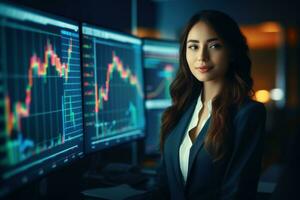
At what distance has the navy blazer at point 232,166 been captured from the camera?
1245mm

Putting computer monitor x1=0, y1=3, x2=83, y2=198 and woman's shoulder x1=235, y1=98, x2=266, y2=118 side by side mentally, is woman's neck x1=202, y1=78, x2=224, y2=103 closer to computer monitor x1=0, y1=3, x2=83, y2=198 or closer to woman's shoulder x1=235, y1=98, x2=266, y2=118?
woman's shoulder x1=235, y1=98, x2=266, y2=118

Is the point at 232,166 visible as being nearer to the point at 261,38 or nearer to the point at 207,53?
the point at 207,53

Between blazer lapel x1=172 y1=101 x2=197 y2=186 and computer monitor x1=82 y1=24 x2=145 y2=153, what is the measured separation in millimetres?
301

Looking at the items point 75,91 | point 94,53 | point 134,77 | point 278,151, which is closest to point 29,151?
point 75,91

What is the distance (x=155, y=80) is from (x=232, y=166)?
0.88 meters

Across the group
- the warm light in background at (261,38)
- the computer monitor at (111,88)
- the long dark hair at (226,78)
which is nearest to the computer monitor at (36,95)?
the computer monitor at (111,88)

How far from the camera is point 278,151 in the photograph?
18.2 feet

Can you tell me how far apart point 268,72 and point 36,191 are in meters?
9.01

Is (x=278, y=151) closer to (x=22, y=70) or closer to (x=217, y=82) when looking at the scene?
(x=217, y=82)

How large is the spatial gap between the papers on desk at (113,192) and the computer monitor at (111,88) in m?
0.16

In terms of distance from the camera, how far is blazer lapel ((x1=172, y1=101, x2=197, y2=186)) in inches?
55.5

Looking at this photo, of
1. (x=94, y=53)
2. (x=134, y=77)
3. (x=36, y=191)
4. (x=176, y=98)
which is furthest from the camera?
(x=134, y=77)

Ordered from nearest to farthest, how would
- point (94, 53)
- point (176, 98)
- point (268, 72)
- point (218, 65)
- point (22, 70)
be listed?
point (22, 70)
point (218, 65)
point (94, 53)
point (176, 98)
point (268, 72)

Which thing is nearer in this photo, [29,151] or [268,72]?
[29,151]
